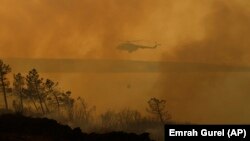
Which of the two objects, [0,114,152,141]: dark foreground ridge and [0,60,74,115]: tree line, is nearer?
[0,114,152,141]: dark foreground ridge

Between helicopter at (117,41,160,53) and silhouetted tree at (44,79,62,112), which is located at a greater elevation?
helicopter at (117,41,160,53)

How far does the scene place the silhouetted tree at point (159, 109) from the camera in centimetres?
1598

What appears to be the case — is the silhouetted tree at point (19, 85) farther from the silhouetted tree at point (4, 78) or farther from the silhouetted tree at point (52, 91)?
the silhouetted tree at point (52, 91)

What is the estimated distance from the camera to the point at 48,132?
15.9 metres

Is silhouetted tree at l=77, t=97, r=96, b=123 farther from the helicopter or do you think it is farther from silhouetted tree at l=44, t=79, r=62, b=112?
the helicopter

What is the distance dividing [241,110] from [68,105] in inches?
154

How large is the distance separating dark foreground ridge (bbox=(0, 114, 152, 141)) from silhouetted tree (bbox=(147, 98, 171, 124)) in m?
0.51

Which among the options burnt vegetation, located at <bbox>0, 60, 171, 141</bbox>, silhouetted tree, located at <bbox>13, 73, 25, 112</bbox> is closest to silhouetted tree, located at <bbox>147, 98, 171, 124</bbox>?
burnt vegetation, located at <bbox>0, 60, 171, 141</bbox>

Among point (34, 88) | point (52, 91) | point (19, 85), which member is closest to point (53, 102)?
point (52, 91)

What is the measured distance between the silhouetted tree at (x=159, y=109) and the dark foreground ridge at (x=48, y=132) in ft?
1.68

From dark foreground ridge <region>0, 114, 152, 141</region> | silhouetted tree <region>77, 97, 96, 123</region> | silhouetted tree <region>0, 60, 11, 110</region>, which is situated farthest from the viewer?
silhouetted tree <region>0, 60, 11, 110</region>

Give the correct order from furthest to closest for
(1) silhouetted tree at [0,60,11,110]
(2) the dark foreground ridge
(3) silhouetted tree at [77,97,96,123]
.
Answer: (1) silhouetted tree at [0,60,11,110], (3) silhouetted tree at [77,97,96,123], (2) the dark foreground ridge

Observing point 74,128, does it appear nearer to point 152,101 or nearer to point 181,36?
point 152,101

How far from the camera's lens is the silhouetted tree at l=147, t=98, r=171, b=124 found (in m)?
16.0
